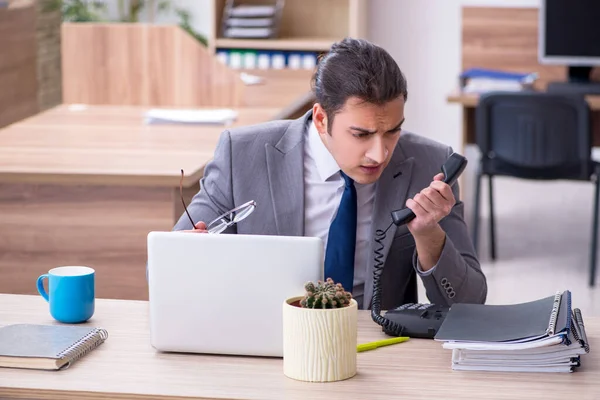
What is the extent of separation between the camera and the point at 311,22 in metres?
6.03

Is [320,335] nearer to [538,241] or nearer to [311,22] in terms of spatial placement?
[538,241]

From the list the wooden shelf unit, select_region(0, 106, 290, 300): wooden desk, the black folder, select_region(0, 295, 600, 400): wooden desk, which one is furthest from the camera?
the wooden shelf unit

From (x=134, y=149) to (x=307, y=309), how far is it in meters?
1.88

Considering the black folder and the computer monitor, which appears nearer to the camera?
the black folder

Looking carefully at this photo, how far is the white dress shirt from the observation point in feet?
7.07

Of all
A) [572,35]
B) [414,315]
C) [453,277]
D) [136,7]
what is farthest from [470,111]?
[414,315]

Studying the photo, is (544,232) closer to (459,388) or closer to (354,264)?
(354,264)

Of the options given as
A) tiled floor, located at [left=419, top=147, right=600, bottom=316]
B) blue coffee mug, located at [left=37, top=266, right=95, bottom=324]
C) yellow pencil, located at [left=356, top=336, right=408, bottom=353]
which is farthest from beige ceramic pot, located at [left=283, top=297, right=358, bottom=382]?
tiled floor, located at [left=419, top=147, right=600, bottom=316]

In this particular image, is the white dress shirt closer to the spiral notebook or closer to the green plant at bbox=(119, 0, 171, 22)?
the spiral notebook

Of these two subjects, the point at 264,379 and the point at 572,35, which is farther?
the point at 572,35

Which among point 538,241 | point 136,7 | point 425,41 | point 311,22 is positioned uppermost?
point 136,7

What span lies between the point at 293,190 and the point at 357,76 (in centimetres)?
34

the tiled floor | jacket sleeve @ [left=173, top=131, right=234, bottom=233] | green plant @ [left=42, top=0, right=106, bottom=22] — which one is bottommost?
the tiled floor

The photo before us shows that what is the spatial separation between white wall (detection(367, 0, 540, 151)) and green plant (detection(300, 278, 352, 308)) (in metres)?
4.75
